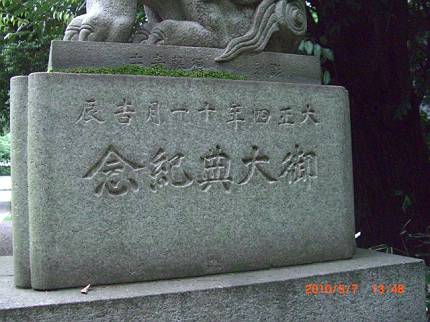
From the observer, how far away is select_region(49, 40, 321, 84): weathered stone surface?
2.54 m

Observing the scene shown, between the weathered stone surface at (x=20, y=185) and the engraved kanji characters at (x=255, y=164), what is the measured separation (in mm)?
1078

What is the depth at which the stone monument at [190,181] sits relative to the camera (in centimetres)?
227

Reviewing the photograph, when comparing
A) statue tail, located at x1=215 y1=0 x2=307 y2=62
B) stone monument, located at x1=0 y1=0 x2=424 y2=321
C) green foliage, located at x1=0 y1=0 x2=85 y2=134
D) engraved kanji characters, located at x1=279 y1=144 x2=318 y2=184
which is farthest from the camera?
green foliage, located at x1=0 y1=0 x2=85 y2=134

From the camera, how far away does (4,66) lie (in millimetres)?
10727

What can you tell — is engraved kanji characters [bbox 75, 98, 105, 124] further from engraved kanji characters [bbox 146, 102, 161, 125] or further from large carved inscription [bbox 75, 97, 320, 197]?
engraved kanji characters [bbox 146, 102, 161, 125]

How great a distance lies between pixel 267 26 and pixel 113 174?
132 centimetres

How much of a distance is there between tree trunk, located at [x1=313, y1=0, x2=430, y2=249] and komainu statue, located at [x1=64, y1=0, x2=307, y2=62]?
1.62 metres

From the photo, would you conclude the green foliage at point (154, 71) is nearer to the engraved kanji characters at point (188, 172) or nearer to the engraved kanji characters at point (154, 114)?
the engraved kanji characters at point (154, 114)

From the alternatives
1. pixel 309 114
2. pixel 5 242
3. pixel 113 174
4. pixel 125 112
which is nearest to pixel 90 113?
pixel 125 112

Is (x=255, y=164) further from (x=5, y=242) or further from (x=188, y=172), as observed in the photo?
(x=5, y=242)

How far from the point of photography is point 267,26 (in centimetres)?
298

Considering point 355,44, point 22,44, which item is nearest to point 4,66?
point 22,44
